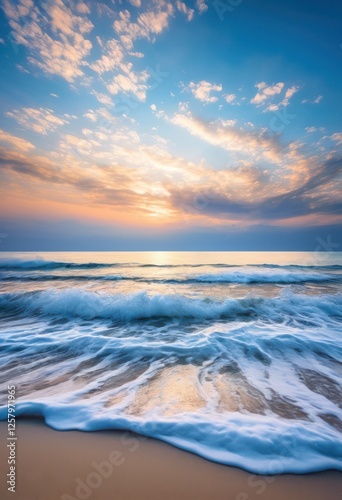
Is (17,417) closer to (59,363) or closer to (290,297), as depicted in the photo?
(59,363)

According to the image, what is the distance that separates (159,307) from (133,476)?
7145mm

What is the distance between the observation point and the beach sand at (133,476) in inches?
72.1

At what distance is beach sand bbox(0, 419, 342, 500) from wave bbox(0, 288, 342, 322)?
19.6 feet

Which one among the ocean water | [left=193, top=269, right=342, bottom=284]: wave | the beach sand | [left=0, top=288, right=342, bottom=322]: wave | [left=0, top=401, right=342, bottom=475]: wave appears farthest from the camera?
[left=193, top=269, right=342, bottom=284]: wave

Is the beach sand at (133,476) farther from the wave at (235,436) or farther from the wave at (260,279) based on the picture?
the wave at (260,279)

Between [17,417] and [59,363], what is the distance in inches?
71.5

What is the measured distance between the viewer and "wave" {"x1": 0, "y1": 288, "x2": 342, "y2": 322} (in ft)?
28.1

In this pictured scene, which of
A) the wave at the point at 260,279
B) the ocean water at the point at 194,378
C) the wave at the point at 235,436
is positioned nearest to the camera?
the wave at the point at 235,436

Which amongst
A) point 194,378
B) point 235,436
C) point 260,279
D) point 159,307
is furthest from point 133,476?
point 260,279

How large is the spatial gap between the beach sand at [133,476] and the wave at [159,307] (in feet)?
19.6

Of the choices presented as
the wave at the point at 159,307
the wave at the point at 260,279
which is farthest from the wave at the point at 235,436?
the wave at the point at 260,279

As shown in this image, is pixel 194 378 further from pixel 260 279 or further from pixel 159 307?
pixel 260 279

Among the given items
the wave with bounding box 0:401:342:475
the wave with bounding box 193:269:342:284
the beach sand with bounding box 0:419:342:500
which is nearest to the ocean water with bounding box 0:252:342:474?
the wave with bounding box 0:401:342:475

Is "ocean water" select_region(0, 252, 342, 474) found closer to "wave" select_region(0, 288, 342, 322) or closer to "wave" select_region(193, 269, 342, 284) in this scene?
"wave" select_region(0, 288, 342, 322)
